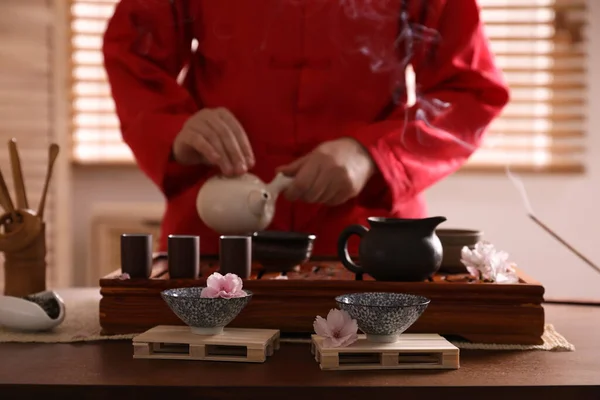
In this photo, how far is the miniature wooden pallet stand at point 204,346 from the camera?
96 cm

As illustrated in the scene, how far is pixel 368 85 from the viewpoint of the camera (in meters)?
1.55

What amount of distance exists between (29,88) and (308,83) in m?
1.60

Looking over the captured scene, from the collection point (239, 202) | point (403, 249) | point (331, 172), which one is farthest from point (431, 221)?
point (239, 202)

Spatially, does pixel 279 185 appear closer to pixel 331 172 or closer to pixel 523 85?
pixel 331 172

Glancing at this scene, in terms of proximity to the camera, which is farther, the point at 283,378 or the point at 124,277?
the point at 124,277

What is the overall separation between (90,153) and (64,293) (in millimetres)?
1482

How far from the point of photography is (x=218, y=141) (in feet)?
4.53

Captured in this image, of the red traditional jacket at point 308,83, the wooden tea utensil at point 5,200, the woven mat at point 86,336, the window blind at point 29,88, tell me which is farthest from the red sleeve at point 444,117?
the window blind at point 29,88

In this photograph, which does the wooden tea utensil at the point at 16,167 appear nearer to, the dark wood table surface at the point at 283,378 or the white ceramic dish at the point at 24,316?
the white ceramic dish at the point at 24,316

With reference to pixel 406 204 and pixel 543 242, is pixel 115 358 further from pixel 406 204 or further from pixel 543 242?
pixel 543 242

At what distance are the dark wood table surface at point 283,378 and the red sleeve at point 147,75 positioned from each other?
1.92 feet

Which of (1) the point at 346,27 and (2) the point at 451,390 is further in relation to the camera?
(1) the point at 346,27

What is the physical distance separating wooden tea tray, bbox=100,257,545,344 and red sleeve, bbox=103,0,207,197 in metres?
0.45

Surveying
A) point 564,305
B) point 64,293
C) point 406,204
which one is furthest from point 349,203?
point 64,293
